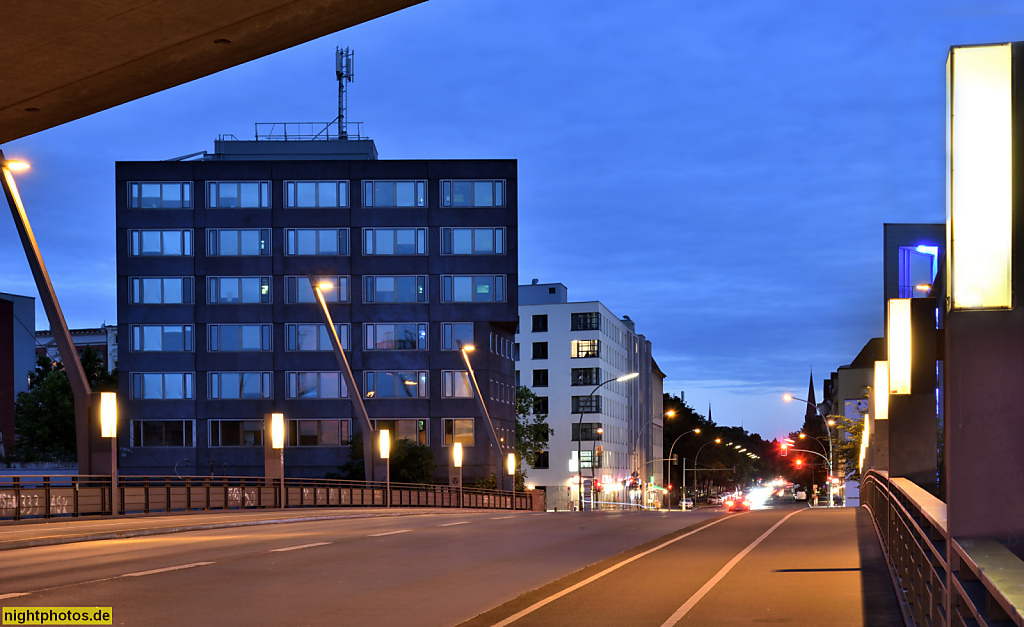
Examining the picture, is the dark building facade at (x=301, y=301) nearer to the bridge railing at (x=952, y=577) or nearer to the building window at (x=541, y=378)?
the building window at (x=541, y=378)

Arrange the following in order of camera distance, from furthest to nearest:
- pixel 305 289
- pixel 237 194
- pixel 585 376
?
pixel 585 376 → pixel 237 194 → pixel 305 289

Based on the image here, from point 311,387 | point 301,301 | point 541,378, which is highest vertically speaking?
point 301,301

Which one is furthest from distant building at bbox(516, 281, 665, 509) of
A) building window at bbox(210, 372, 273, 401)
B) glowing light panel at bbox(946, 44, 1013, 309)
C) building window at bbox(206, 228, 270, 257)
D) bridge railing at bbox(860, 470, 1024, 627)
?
glowing light panel at bbox(946, 44, 1013, 309)

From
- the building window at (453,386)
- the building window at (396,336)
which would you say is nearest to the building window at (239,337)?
the building window at (396,336)

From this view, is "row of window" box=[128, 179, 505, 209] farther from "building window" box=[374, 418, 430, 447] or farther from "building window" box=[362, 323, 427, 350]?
"building window" box=[374, 418, 430, 447]

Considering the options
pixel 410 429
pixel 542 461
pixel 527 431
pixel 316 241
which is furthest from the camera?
pixel 542 461

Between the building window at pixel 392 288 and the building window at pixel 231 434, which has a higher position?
the building window at pixel 392 288

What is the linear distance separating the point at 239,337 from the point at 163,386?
19.0 feet

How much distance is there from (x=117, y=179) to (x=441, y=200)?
2109 cm

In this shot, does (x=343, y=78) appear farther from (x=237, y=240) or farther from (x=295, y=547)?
(x=295, y=547)

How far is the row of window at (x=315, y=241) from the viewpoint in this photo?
79500 mm

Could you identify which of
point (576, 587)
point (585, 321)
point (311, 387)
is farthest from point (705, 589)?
point (585, 321)

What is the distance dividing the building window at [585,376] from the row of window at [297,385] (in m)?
49.6

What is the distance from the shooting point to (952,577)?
242 inches
